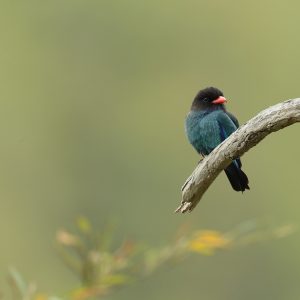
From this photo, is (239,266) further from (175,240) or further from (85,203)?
(175,240)

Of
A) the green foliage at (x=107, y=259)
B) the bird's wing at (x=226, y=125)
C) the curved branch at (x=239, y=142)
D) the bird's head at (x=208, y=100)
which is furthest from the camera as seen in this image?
the bird's head at (x=208, y=100)

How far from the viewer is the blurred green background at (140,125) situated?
25.7 m

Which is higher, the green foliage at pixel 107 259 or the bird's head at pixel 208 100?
the bird's head at pixel 208 100

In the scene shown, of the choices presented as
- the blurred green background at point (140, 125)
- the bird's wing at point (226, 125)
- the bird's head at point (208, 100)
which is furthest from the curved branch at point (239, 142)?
the blurred green background at point (140, 125)

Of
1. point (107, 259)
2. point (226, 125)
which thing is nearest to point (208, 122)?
point (226, 125)

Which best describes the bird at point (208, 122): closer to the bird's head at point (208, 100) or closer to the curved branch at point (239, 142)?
Answer: the bird's head at point (208, 100)

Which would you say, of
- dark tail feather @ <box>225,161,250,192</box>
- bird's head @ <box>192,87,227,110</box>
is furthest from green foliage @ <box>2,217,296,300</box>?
bird's head @ <box>192,87,227,110</box>

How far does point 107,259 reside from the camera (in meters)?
3.80

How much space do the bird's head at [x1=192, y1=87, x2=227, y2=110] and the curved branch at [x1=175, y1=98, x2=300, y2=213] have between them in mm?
2047

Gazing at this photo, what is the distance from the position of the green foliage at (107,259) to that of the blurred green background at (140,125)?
682 inches

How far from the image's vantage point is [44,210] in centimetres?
2886

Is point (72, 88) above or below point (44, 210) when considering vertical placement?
above

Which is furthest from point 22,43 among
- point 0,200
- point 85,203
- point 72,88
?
point 0,200

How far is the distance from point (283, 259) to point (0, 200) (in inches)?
227
